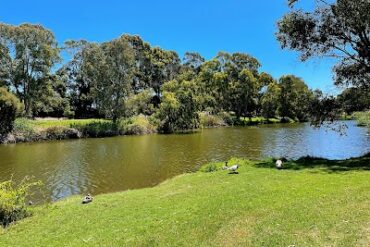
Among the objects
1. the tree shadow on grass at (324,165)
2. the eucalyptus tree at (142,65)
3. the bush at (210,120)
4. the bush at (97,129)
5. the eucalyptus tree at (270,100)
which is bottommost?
the tree shadow on grass at (324,165)

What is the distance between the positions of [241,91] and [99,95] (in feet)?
139

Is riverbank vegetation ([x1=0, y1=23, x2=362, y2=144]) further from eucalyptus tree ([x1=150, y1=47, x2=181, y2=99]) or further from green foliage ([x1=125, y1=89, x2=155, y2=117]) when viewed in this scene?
eucalyptus tree ([x1=150, y1=47, x2=181, y2=99])

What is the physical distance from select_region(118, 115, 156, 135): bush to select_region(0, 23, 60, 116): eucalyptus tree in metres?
14.9

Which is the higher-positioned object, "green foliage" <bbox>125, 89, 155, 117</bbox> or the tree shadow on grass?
"green foliage" <bbox>125, 89, 155, 117</bbox>

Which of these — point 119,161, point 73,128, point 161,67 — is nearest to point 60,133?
point 73,128

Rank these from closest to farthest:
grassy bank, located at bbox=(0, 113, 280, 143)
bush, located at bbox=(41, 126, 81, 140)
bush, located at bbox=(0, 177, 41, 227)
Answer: bush, located at bbox=(0, 177, 41, 227)
grassy bank, located at bbox=(0, 113, 280, 143)
bush, located at bbox=(41, 126, 81, 140)

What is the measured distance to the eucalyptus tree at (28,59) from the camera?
2106 inches

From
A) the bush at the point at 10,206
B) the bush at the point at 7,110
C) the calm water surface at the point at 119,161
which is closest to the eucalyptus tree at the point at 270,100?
the calm water surface at the point at 119,161

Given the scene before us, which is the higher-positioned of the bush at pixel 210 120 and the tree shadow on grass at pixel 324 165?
the bush at pixel 210 120

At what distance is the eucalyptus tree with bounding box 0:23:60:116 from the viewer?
5350 cm

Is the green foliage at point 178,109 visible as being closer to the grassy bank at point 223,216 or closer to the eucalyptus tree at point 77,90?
the eucalyptus tree at point 77,90

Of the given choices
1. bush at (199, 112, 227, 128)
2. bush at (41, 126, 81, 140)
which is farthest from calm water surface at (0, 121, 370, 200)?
bush at (199, 112, 227, 128)

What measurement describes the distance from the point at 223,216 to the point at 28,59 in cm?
5402

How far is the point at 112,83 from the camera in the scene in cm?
5991
